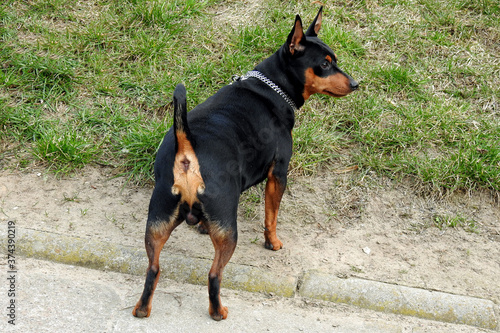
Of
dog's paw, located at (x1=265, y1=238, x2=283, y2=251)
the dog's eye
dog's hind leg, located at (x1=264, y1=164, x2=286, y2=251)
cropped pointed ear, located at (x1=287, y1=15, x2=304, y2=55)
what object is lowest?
dog's paw, located at (x1=265, y1=238, x2=283, y2=251)

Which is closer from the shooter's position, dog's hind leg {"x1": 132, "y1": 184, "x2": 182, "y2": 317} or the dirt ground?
dog's hind leg {"x1": 132, "y1": 184, "x2": 182, "y2": 317}

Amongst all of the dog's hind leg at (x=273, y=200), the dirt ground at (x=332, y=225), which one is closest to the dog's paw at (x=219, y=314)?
the dirt ground at (x=332, y=225)

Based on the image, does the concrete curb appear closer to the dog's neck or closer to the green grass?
the green grass

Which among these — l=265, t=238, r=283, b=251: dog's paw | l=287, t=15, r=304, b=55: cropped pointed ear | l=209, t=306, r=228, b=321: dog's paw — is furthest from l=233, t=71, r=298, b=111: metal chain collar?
l=209, t=306, r=228, b=321: dog's paw

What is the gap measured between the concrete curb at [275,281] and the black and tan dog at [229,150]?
446 mm

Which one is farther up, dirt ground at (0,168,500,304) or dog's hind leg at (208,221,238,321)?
dog's hind leg at (208,221,238,321)

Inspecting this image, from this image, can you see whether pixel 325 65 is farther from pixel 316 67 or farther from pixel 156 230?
pixel 156 230

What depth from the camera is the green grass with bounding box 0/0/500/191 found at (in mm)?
4930

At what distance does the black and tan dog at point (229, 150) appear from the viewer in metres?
3.08

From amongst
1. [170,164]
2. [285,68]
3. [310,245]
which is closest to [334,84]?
[285,68]

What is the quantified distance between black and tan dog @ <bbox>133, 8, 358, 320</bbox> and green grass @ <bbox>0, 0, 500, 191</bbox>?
1088 mm

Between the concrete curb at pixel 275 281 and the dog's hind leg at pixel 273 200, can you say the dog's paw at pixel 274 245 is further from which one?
the concrete curb at pixel 275 281

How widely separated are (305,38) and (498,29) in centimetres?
349

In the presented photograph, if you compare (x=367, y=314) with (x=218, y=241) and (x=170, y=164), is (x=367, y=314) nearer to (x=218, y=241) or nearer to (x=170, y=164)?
(x=218, y=241)
